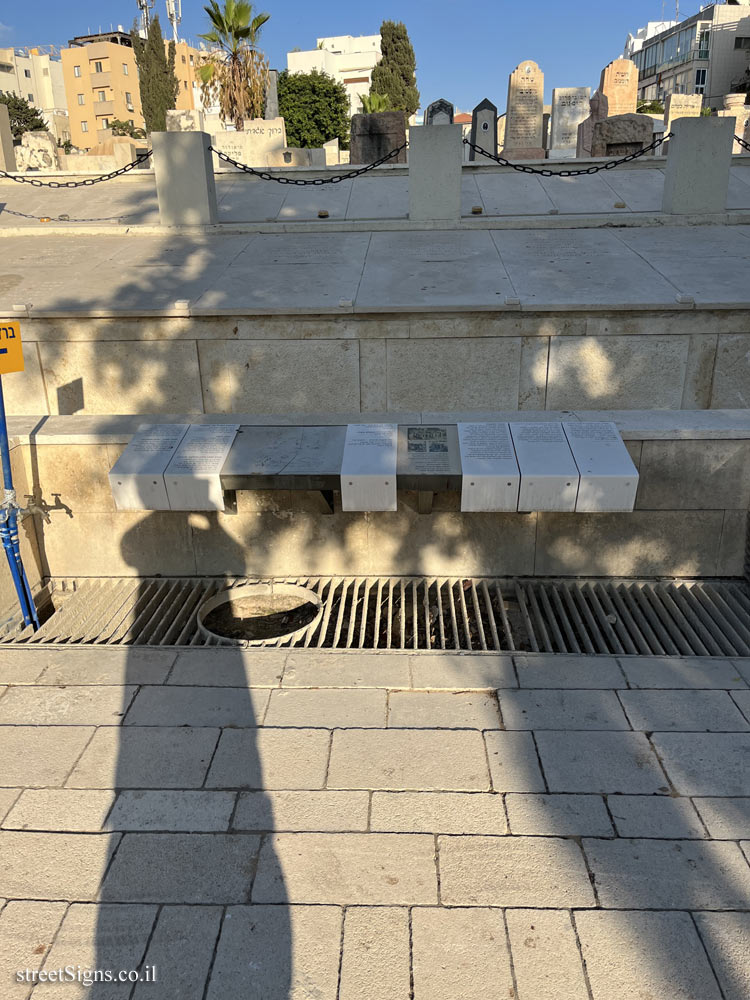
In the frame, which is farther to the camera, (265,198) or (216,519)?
(265,198)

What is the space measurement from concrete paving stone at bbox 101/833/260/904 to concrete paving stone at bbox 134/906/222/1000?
0.07 metres

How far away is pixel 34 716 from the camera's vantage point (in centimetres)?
435

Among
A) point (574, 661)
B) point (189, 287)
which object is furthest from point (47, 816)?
point (189, 287)

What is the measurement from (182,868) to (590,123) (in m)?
21.7

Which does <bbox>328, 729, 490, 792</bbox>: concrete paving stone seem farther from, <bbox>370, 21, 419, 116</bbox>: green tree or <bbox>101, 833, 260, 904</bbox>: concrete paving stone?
<bbox>370, 21, 419, 116</bbox>: green tree

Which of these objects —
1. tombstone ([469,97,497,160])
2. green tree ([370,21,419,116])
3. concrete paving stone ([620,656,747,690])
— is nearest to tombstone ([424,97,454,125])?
tombstone ([469,97,497,160])

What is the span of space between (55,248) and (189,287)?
357cm

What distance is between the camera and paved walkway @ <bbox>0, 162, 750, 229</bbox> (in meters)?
11.7

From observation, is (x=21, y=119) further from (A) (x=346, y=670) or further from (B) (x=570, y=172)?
(A) (x=346, y=670)

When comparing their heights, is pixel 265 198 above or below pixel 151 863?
above

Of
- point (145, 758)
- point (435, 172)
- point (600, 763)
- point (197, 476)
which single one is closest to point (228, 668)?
point (145, 758)

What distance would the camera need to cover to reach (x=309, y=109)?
41.8 m

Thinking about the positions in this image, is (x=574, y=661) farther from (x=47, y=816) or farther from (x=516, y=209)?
(x=516, y=209)

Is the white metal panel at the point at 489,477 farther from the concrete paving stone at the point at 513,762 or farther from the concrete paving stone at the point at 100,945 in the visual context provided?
the concrete paving stone at the point at 100,945
